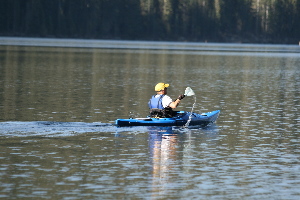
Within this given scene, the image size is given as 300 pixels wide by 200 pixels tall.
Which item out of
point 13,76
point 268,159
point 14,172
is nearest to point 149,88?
point 13,76

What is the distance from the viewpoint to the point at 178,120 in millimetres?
28188

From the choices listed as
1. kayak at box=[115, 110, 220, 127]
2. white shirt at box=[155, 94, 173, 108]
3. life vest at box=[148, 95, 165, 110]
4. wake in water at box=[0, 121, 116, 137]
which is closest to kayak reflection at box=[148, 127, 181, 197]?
kayak at box=[115, 110, 220, 127]

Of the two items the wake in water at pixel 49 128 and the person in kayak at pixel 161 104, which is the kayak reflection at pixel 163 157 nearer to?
the person in kayak at pixel 161 104

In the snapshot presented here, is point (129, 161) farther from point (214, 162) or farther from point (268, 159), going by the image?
point (268, 159)

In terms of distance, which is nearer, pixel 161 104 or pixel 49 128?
pixel 49 128

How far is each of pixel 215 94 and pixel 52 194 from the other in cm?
2896

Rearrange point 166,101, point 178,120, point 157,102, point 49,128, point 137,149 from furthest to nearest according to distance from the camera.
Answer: point 178,120 → point 157,102 → point 166,101 → point 49,128 → point 137,149

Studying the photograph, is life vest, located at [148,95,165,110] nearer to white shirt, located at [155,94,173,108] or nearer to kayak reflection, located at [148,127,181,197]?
white shirt, located at [155,94,173,108]

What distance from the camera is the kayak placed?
88.7ft

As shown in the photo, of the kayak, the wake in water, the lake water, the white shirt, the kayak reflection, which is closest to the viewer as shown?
the lake water

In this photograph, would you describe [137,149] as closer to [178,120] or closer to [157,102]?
[157,102]

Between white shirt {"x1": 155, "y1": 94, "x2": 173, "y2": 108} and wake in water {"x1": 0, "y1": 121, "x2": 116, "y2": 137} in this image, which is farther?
white shirt {"x1": 155, "y1": 94, "x2": 173, "y2": 108}

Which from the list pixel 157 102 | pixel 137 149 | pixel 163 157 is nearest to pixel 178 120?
pixel 157 102

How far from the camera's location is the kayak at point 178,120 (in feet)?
88.7
